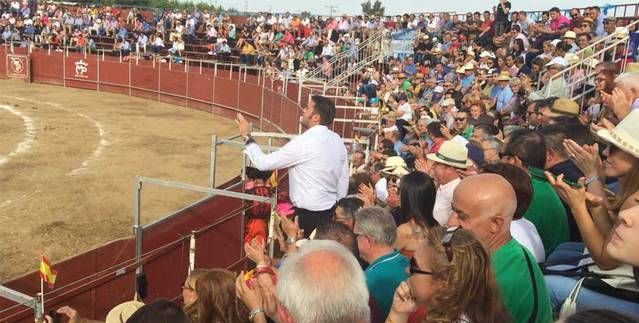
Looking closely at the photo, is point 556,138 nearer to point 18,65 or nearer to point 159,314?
point 159,314

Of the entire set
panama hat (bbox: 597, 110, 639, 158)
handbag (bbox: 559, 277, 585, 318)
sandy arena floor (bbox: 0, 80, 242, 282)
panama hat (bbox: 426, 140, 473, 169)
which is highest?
panama hat (bbox: 597, 110, 639, 158)

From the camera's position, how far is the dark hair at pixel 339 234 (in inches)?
137

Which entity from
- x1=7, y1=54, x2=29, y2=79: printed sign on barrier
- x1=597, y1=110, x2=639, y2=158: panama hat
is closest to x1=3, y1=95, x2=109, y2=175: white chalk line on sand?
x1=7, y1=54, x2=29, y2=79: printed sign on barrier

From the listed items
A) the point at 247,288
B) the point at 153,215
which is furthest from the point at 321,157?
the point at 153,215

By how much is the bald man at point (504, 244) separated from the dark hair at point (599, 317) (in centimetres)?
82

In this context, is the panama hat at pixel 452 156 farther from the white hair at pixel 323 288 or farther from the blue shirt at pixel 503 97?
the blue shirt at pixel 503 97

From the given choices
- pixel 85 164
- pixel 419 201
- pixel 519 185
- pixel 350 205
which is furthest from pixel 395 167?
pixel 85 164

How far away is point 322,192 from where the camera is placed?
15.1 feet

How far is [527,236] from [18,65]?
94.9ft

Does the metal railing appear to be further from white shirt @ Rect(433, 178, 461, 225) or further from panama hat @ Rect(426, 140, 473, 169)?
white shirt @ Rect(433, 178, 461, 225)

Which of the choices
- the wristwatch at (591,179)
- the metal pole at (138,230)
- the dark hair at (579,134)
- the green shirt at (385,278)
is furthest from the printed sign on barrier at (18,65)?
the wristwatch at (591,179)

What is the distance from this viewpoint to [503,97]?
9.87 meters

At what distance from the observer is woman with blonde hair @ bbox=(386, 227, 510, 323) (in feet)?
6.95

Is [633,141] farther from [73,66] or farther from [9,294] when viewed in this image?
[73,66]
